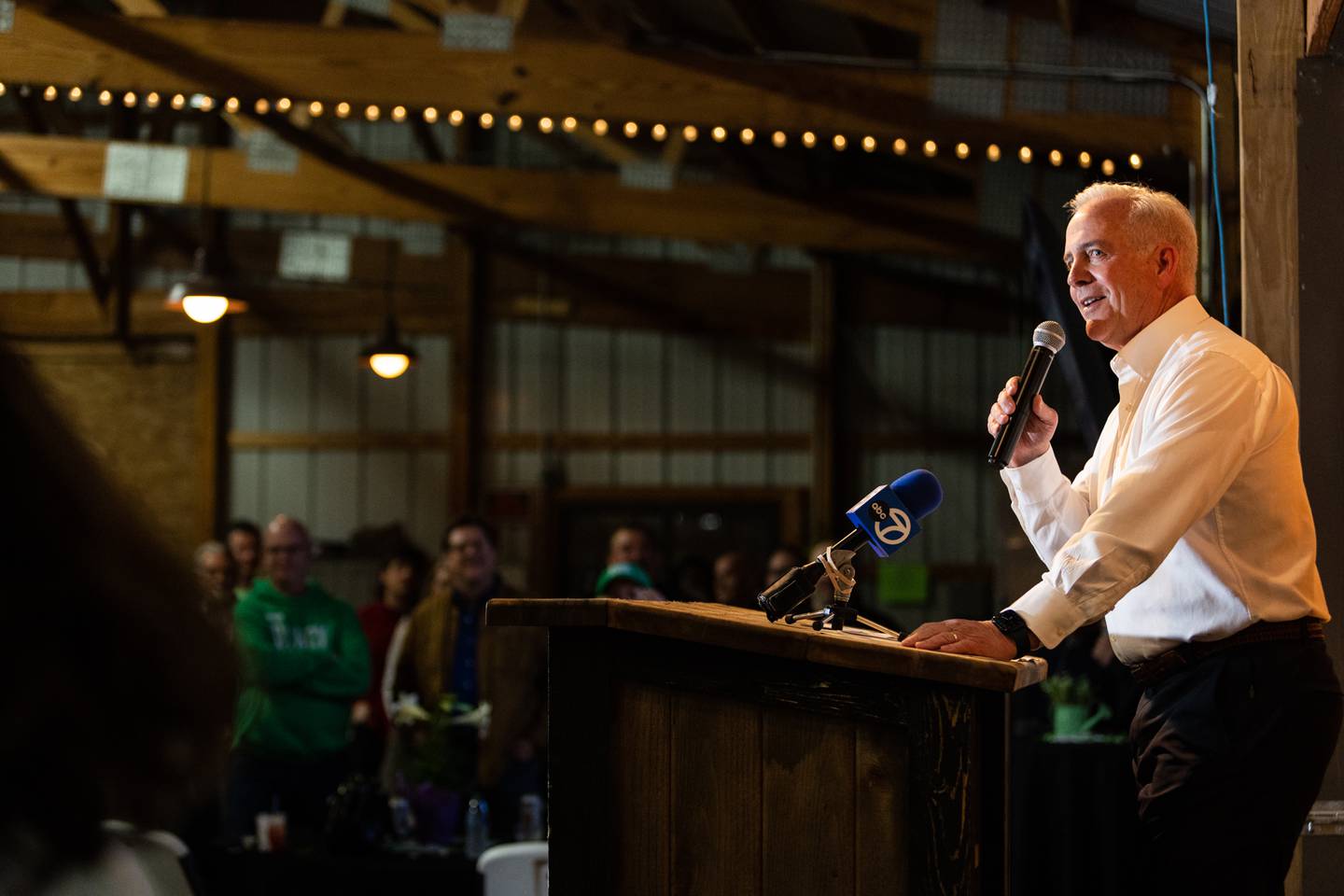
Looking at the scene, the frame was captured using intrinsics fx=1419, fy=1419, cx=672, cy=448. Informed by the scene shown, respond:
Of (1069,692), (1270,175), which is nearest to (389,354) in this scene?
(1069,692)

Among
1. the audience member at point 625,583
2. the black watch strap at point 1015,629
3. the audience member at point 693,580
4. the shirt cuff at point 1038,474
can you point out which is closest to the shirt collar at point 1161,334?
the shirt cuff at point 1038,474

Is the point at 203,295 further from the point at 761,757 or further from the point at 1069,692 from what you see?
the point at 761,757

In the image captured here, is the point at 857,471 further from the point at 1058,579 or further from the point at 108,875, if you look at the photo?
the point at 108,875

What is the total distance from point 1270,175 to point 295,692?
371 centimetres

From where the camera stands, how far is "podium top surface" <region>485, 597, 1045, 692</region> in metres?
1.49

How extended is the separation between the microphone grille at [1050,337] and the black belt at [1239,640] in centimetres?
46

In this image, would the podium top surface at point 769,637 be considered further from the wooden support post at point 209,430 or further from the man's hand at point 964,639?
the wooden support post at point 209,430

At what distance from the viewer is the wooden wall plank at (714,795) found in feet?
5.56

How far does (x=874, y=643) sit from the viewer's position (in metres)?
1.57

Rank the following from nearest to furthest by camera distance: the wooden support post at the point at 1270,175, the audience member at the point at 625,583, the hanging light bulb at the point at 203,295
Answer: the wooden support post at the point at 1270,175 → the audience member at the point at 625,583 → the hanging light bulb at the point at 203,295

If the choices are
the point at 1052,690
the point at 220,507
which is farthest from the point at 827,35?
the point at 220,507

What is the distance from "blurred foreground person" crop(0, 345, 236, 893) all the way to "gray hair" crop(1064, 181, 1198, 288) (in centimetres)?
173

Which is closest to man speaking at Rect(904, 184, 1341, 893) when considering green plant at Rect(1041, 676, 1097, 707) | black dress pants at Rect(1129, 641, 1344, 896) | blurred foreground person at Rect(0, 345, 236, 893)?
black dress pants at Rect(1129, 641, 1344, 896)

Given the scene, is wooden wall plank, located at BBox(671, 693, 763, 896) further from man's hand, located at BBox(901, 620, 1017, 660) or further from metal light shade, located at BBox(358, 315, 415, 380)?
metal light shade, located at BBox(358, 315, 415, 380)
